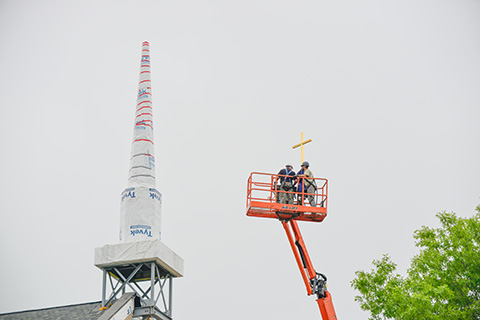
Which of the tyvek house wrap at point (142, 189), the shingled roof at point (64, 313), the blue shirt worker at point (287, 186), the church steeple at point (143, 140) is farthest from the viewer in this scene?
the church steeple at point (143, 140)

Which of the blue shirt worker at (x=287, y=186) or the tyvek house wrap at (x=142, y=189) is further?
the tyvek house wrap at (x=142, y=189)

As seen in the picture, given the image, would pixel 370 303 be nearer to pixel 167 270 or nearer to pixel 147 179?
pixel 167 270

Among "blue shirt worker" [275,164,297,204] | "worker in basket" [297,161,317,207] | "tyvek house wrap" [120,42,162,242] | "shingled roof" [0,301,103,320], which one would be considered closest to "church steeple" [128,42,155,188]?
"tyvek house wrap" [120,42,162,242]

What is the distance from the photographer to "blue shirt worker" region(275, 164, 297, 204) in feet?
69.1

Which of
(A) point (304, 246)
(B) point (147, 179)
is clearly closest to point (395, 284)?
(A) point (304, 246)

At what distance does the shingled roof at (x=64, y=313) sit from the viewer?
23.7 m

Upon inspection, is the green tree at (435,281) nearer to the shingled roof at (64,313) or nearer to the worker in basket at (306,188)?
the worker in basket at (306,188)

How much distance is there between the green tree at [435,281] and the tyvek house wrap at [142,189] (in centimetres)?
852

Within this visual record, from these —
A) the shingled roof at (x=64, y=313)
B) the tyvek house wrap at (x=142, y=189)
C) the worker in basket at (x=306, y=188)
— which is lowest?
the shingled roof at (x=64, y=313)

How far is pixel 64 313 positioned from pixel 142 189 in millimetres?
5596

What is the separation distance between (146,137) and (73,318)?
25.6 ft

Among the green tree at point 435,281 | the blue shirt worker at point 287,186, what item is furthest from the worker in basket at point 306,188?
the green tree at point 435,281

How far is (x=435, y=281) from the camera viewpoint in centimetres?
2419

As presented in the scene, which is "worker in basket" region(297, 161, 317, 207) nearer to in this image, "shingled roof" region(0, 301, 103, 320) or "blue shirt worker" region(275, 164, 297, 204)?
"blue shirt worker" region(275, 164, 297, 204)
